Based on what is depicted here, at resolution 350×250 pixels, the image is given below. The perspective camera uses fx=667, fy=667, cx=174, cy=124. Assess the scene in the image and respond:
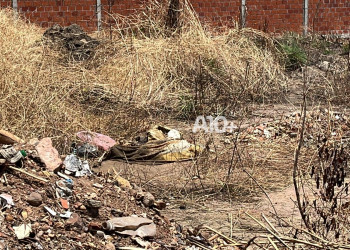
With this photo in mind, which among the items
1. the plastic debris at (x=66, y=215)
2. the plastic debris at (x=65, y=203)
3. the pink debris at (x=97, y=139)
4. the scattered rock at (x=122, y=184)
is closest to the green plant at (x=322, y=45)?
the pink debris at (x=97, y=139)

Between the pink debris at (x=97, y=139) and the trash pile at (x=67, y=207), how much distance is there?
5.12 feet

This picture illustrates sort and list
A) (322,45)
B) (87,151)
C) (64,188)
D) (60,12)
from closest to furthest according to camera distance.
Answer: (64,188) < (87,151) < (60,12) < (322,45)

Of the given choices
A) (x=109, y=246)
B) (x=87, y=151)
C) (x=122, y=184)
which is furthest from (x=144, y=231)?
(x=87, y=151)

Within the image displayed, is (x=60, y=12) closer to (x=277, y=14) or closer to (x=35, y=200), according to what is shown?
(x=277, y=14)

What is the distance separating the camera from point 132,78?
8.31 m

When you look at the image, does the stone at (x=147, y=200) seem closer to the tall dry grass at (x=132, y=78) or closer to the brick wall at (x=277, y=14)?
the tall dry grass at (x=132, y=78)

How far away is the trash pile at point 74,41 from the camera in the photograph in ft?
34.0

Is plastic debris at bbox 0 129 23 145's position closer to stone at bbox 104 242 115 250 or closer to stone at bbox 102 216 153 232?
stone at bbox 102 216 153 232

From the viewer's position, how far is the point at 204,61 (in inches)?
Answer: 368

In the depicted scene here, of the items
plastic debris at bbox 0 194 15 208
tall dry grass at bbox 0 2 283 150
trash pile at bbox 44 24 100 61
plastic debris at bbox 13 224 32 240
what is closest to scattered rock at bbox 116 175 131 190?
plastic debris at bbox 0 194 15 208

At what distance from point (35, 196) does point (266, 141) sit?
12.5ft

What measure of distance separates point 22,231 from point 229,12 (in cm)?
1155

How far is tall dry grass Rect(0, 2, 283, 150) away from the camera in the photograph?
22.6 ft

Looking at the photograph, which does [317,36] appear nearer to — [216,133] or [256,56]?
[256,56]
